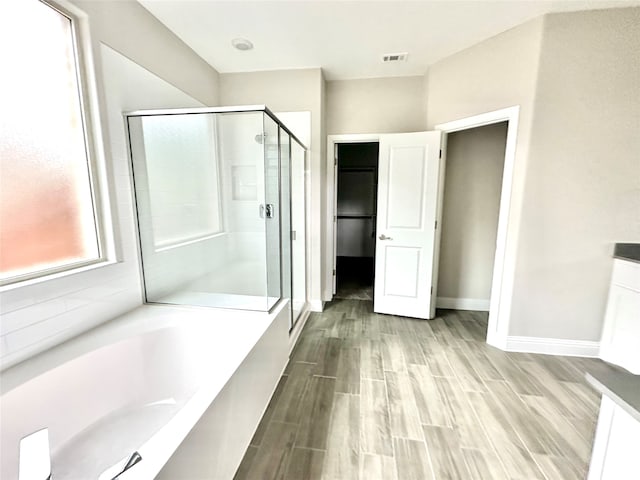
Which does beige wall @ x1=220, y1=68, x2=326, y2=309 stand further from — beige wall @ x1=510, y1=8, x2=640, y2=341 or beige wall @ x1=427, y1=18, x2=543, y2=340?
beige wall @ x1=510, y1=8, x2=640, y2=341

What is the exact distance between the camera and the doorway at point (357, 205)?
5273mm

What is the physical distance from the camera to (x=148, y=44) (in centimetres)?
198

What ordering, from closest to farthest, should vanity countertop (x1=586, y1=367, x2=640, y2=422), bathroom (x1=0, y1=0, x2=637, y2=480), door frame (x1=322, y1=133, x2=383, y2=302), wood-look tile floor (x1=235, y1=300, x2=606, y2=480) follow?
vanity countertop (x1=586, y1=367, x2=640, y2=422), wood-look tile floor (x1=235, y1=300, x2=606, y2=480), bathroom (x1=0, y1=0, x2=637, y2=480), door frame (x1=322, y1=133, x2=383, y2=302)

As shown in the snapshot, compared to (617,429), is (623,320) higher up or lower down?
lower down

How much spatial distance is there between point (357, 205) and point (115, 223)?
442 cm

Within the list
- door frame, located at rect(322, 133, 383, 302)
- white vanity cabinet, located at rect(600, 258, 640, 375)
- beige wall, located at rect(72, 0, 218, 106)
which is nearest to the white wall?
beige wall, located at rect(72, 0, 218, 106)

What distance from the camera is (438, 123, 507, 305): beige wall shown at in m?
2.98

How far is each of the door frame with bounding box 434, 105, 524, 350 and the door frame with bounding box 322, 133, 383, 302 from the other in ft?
3.80

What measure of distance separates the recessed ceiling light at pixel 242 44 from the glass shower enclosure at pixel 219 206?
2.29ft

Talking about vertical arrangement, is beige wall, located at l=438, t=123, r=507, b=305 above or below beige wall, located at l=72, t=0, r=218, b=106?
below

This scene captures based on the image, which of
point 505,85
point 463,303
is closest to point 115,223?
point 505,85

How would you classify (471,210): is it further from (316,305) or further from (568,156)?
(316,305)

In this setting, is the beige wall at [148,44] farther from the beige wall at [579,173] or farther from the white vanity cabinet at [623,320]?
the white vanity cabinet at [623,320]

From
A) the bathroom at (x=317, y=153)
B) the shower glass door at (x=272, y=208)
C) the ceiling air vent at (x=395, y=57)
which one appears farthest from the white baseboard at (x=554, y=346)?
the ceiling air vent at (x=395, y=57)
